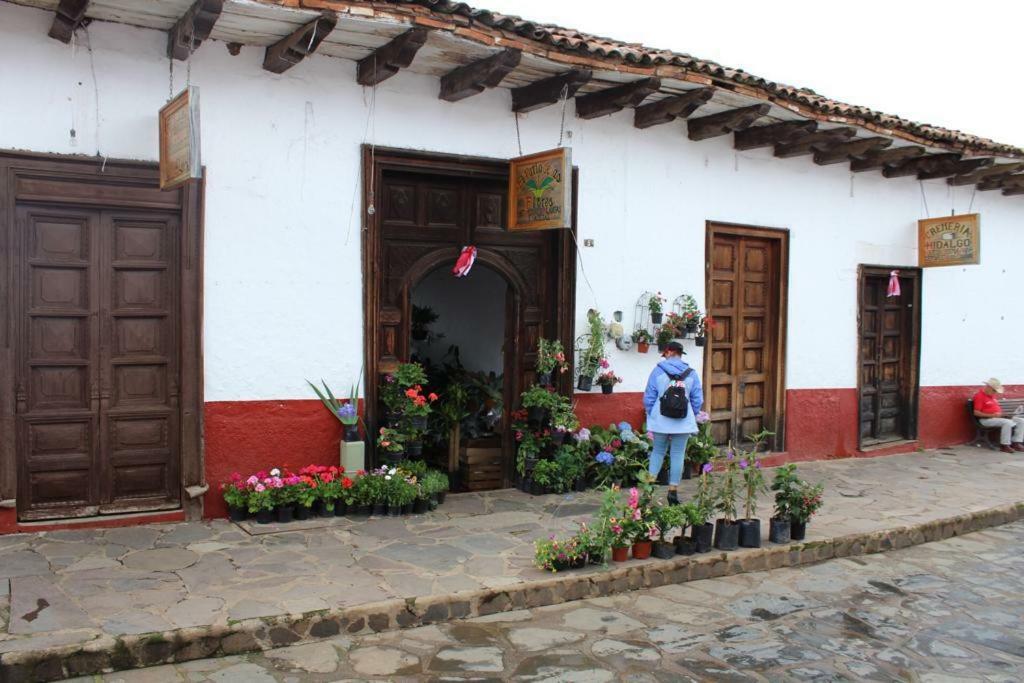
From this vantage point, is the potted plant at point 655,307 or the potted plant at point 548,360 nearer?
the potted plant at point 548,360

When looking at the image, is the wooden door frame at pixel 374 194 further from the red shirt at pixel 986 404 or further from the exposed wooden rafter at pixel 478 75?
the red shirt at pixel 986 404

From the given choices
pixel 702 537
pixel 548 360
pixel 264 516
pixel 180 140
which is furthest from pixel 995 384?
→ pixel 180 140

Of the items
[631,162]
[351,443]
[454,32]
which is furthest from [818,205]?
[351,443]

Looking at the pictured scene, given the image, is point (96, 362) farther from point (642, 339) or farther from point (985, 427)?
point (985, 427)

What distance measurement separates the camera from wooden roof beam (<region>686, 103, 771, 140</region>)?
938 cm

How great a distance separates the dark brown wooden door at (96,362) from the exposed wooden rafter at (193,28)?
1.28m

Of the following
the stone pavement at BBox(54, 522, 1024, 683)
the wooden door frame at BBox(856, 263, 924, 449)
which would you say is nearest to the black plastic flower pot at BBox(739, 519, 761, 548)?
the stone pavement at BBox(54, 522, 1024, 683)

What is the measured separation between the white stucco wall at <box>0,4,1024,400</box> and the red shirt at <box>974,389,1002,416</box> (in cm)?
275

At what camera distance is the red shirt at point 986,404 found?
42.9 feet

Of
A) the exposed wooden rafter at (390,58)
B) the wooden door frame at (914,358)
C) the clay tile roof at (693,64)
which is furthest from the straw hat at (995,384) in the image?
the exposed wooden rafter at (390,58)

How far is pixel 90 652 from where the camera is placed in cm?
456

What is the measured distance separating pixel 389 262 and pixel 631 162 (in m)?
2.99

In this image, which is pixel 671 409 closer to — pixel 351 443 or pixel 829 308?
pixel 351 443

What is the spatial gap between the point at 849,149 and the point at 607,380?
14.6 ft
